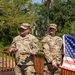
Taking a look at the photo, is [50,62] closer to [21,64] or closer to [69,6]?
[21,64]

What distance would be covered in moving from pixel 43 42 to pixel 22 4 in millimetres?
21581

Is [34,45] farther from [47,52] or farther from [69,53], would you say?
→ [69,53]

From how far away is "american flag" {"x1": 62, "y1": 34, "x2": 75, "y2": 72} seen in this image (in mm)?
6500

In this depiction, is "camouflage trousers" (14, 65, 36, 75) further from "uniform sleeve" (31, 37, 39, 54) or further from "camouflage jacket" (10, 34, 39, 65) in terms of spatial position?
"uniform sleeve" (31, 37, 39, 54)

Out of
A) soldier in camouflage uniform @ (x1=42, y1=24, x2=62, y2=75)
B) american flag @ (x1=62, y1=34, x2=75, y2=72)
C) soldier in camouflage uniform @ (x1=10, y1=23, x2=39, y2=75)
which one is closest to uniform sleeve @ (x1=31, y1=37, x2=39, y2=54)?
soldier in camouflage uniform @ (x1=10, y1=23, x2=39, y2=75)

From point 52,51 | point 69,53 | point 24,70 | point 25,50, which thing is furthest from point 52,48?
point 24,70

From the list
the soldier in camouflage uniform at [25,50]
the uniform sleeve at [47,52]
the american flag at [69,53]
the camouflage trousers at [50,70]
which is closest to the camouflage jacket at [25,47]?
the soldier in camouflage uniform at [25,50]

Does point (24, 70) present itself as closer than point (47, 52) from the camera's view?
No

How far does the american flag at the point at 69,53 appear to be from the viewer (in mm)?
6500

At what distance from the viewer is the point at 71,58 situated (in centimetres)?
654

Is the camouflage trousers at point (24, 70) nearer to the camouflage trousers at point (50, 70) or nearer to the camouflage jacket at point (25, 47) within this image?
the camouflage jacket at point (25, 47)

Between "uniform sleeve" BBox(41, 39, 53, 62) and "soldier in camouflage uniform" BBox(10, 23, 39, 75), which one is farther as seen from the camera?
"soldier in camouflage uniform" BBox(10, 23, 39, 75)

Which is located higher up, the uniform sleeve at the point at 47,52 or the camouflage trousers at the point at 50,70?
the uniform sleeve at the point at 47,52

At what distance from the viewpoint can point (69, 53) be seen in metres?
6.55
